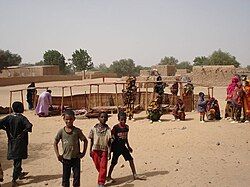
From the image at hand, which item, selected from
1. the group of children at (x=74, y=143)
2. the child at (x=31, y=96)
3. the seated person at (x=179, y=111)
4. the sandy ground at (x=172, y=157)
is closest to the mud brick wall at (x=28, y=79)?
the child at (x=31, y=96)

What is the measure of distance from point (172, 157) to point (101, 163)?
8.01ft

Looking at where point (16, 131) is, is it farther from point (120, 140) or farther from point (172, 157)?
point (172, 157)

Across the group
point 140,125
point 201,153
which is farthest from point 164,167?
point 140,125

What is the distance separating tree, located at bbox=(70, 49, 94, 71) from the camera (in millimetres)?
63750

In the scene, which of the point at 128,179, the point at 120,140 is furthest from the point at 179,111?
the point at 120,140

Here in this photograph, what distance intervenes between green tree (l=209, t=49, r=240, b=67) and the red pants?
52.1 meters

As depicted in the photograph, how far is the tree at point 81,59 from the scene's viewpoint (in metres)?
63.8

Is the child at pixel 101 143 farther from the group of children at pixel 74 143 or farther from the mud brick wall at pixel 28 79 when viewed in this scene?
the mud brick wall at pixel 28 79

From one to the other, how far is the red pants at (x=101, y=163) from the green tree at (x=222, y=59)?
171ft

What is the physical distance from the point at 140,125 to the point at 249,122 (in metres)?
3.67

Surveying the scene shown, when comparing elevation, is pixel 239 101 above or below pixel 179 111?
above

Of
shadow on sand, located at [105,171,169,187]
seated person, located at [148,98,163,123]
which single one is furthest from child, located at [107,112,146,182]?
seated person, located at [148,98,163,123]

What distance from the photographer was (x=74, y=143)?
16.7ft

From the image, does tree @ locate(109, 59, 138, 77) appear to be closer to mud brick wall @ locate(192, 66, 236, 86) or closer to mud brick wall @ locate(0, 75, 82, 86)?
mud brick wall @ locate(0, 75, 82, 86)
